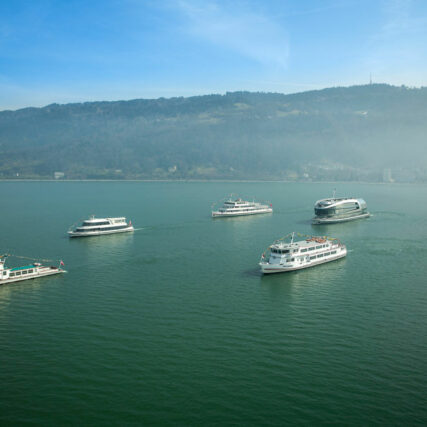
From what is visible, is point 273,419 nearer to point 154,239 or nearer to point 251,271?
point 251,271

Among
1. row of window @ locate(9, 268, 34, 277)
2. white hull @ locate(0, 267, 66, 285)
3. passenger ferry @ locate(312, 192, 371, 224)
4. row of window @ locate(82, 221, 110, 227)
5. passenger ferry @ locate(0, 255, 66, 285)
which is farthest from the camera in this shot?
passenger ferry @ locate(312, 192, 371, 224)

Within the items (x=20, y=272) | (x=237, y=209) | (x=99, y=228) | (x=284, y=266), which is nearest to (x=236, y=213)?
(x=237, y=209)

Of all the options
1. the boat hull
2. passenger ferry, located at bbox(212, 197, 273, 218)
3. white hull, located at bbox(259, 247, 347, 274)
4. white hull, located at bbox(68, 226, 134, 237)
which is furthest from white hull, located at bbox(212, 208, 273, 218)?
white hull, located at bbox(259, 247, 347, 274)

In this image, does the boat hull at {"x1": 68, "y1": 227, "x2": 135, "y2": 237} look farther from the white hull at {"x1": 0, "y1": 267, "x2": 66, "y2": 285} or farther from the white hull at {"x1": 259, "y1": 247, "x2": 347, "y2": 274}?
the white hull at {"x1": 259, "y1": 247, "x2": 347, "y2": 274}

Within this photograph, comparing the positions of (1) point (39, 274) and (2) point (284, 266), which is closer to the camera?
(1) point (39, 274)

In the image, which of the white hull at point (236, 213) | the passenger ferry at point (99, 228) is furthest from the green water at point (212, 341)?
the white hull at point (236, 213)

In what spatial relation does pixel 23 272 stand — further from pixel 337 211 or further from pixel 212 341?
pixel 337 211
